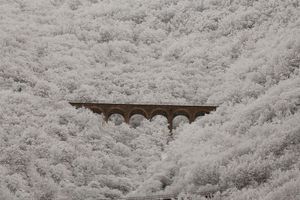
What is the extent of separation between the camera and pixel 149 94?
5541cm

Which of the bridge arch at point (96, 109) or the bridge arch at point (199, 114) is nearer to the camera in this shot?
the bridge arch at point (199, 114)

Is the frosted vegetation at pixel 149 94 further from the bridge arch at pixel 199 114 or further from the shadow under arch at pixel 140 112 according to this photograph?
the shadow under arch at pixel 140 112

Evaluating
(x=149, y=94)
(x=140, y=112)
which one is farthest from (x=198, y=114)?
(x=149, y=94)

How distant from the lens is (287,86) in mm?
41156

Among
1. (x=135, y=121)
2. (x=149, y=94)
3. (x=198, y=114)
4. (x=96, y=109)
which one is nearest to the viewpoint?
(x=198, y=114)

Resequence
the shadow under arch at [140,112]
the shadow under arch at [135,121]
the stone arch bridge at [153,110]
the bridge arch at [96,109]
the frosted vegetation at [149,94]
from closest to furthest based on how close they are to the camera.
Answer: the frosted vegetation at [149,94] → the stone arch bridge at [153,110] → the shadow under arch at [140,112] → the bridge arch at [96,109] → the shadow under arch at [135,121]

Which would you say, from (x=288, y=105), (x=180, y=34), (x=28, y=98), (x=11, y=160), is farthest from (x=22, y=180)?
(x=180, y=34)

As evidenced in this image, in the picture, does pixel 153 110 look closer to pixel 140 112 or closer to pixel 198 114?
pixel 140 112

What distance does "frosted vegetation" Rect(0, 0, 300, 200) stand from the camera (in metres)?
33.6

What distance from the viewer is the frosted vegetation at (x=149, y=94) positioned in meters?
33.6

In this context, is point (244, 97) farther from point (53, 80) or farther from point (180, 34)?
point (180, 34)

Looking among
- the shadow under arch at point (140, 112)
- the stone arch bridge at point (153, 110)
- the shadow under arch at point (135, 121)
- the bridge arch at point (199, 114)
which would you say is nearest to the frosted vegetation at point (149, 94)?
the shadow under arch at point (135, 121)

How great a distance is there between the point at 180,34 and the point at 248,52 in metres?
14.6

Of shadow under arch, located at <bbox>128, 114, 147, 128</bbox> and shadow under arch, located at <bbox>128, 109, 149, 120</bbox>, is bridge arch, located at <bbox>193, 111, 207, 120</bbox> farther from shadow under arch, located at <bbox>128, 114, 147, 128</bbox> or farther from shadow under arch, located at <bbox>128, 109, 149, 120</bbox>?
shadow under arch, located at <bbox>128, 114, 147, 128</bbox>
